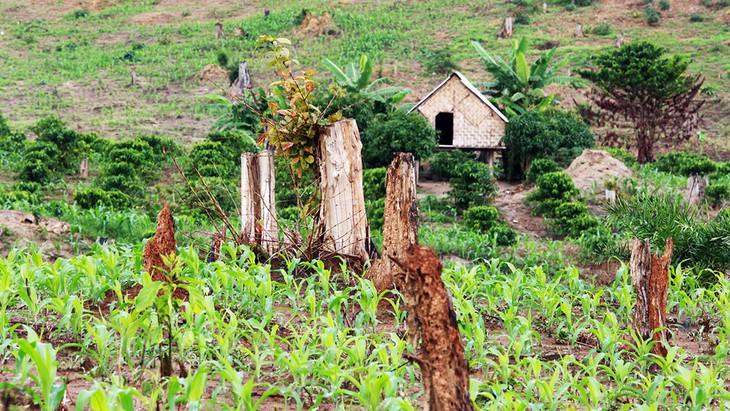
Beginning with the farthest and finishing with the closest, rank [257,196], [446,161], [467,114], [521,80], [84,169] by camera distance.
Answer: [521,80]
[467,114]
[446,161]
[84,169]
[257,196]

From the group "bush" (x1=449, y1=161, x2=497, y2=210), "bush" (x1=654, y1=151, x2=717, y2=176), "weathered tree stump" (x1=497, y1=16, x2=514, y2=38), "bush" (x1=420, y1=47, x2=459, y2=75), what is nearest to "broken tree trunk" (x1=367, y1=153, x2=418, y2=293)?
"bush" (x1=449, y1=161, x2=497, y2=210)

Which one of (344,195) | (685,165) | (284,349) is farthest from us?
(685,165)

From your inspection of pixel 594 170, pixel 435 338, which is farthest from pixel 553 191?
pixel 435 338

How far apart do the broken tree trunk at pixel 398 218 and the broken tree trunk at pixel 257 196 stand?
5.33 ft

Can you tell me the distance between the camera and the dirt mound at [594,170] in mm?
19578

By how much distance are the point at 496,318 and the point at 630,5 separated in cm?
4379

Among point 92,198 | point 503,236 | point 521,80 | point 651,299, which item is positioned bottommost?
point 503,236

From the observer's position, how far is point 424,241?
14.0m

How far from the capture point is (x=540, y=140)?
22703mm

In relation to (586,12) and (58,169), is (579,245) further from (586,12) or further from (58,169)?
(586,12)

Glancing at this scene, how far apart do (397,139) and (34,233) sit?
10.9 metres

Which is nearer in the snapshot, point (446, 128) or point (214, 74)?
point (446, 128)

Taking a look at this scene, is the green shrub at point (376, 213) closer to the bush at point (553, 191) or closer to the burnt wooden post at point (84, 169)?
the bush at point (553, 191)

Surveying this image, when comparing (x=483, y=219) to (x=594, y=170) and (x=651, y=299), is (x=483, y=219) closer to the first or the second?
(x=594, y=170)
